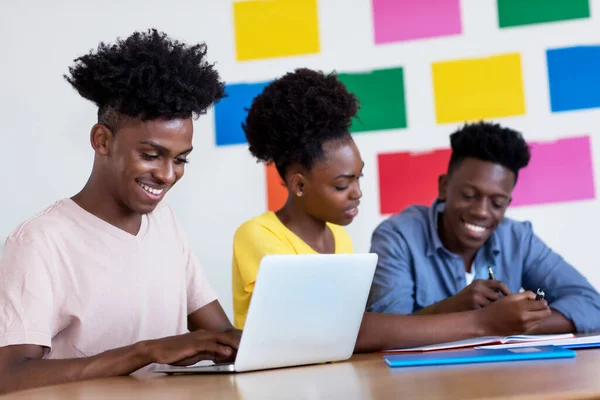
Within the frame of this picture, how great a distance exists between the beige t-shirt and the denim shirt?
57 centimetres

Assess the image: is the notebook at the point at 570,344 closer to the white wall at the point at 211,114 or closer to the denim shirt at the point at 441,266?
the denim shirt at the point at 441,266

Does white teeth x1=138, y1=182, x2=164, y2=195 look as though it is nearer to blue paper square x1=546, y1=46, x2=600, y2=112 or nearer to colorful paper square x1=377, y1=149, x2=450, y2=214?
colorful paper square x1=377, y1=149, x2=450, y2=214

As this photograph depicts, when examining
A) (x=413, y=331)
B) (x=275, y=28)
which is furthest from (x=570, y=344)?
(x=275, y=28)

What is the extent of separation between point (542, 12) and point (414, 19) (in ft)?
→ 1.43

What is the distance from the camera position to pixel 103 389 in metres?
1.04

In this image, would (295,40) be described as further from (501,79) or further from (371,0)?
(501,79)

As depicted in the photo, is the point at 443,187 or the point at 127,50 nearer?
the point at 127,50

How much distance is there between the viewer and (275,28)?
8.75 feet

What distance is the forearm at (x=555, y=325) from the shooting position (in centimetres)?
187

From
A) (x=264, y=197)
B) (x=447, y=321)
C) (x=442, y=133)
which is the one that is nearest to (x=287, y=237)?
→ (x=447, y=321)

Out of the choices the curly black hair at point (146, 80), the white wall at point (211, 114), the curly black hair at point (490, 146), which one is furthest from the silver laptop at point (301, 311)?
the white wall at point (211, 114)

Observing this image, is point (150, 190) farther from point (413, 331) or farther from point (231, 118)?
point (231, 118)

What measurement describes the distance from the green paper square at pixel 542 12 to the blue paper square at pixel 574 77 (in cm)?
11

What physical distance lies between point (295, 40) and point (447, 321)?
141 cm
